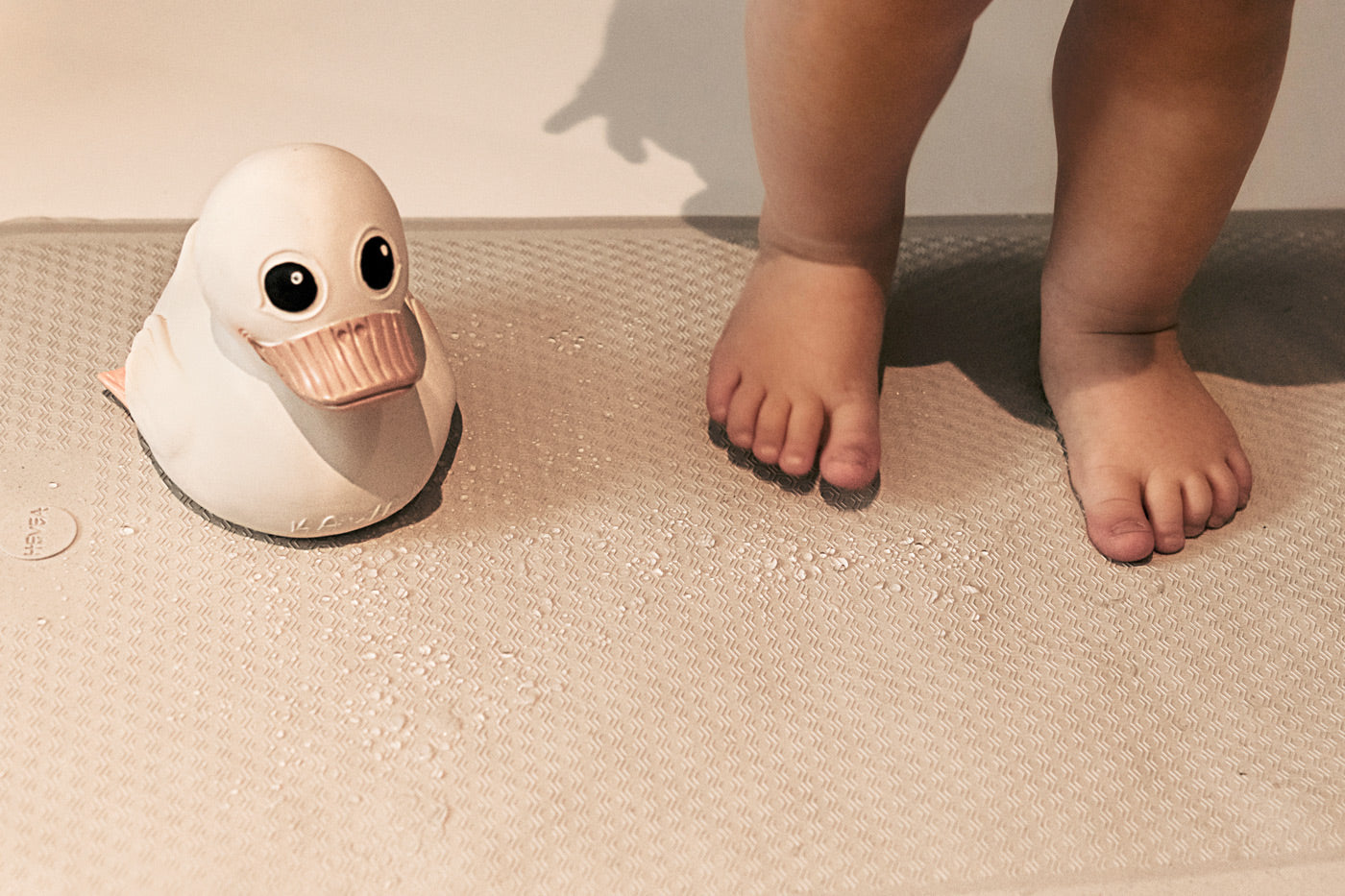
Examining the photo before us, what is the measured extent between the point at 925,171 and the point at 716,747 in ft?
1.72

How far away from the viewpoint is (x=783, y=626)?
603mm

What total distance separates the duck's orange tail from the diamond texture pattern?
2cm

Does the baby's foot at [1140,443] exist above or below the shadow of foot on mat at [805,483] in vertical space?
above

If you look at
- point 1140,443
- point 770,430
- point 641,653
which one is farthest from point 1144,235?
point 641,653

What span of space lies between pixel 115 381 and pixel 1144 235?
56cm

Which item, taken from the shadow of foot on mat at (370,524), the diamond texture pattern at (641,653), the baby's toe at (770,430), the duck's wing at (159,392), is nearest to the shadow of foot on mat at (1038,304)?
the diamond texture pattern at (641,653)

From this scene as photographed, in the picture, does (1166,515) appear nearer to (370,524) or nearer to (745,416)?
(745,416)

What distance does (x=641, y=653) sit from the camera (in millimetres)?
587

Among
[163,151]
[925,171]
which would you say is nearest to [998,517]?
[925,171]

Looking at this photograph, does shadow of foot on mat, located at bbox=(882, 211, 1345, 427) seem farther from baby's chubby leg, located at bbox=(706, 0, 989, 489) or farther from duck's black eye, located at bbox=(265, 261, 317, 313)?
duck's black eye, located at bbox=(265, 261, 317, 313)

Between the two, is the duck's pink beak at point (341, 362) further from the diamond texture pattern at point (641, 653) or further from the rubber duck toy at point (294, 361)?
the diamond texture pattern at point (641, 653)

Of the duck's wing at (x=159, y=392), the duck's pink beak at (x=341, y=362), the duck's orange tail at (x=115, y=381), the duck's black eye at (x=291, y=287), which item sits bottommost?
the duck's orange tail at (x=115, y=381)

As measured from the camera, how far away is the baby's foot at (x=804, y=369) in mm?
661

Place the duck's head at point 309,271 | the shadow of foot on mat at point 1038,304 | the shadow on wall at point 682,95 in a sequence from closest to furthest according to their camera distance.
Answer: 1. the duck's head at point 309,271
2. the shadow of foot on mat at point 1038,304
3. the shadow on wall at point 682,95
